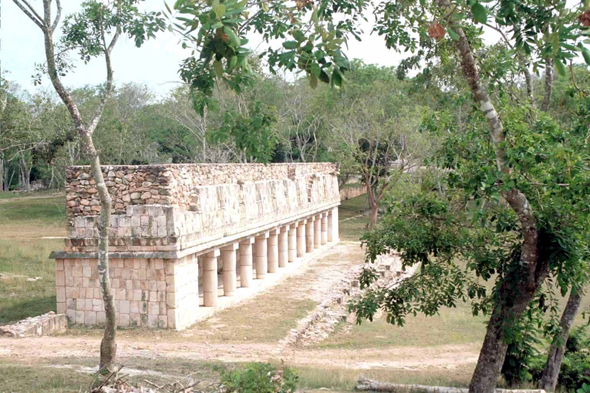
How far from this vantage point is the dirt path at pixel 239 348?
43.2 ft

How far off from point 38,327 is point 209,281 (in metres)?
5.02

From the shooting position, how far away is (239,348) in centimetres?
1442

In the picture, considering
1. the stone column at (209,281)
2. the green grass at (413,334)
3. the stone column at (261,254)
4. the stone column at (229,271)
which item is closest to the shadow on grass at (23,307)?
the stone column at (209,281)

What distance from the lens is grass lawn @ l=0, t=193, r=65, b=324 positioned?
60.4 ft

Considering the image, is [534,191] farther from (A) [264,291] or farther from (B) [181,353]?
(A) [264,291]

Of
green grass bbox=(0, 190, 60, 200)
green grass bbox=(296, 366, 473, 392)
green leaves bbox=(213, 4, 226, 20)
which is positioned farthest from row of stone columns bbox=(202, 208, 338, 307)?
green grass bbox=(0, 190, 60, 200)

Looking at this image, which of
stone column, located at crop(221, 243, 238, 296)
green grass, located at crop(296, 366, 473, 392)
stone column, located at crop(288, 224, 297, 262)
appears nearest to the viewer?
green grass, located at crop(296, 366, 473, 392)

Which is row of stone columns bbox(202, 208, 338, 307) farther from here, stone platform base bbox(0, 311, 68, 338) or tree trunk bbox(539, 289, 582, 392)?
tree trunk bbox(539, 289, 582, 392)

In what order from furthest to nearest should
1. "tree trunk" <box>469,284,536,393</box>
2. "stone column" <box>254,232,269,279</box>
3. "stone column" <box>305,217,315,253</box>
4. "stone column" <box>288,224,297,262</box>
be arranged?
"stone column" <box>305,217,315,253</box>
"stone column" <box>288,224,297,262</box>
"stone column" <box>254,232,269,279</box>
"tree trunk" <box>469,284,536,393</box>

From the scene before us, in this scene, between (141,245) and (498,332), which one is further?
(141,245)

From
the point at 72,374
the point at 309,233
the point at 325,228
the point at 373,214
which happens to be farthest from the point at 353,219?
the point at 72,374

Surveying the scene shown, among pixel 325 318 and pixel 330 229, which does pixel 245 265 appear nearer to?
pixel 325 318

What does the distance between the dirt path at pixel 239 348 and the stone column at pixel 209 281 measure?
1.51ft

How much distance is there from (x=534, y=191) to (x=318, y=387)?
178 inches
